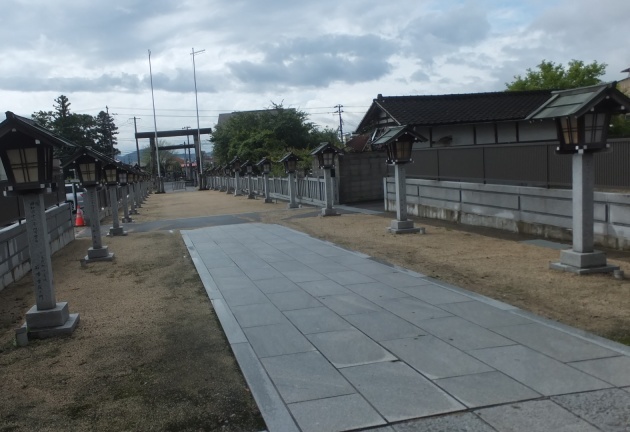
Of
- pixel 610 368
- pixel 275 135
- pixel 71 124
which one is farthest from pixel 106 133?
pixel 610 368

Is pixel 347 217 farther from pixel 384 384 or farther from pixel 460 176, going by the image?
pixel 384 384

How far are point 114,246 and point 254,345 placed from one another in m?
10.7

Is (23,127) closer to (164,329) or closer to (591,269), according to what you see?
(164,329)

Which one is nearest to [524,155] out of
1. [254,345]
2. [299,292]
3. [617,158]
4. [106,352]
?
[617,158]

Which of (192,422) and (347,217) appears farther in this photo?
(347,217)

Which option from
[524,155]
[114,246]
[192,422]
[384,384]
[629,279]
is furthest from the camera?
[114,246]

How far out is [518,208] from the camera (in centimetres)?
1393

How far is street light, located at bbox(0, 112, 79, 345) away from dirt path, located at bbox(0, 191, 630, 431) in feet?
0.94

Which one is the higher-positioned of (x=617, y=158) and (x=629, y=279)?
(x=617, y=158)

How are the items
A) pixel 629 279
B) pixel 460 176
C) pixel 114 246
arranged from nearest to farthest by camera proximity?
pixel 629 279 < pixel 114 246 < pixel 460 176

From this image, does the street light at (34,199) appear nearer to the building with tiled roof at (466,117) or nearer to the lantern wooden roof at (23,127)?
the lantern wooden roof at (23,127)

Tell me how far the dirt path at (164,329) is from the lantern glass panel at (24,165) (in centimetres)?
190

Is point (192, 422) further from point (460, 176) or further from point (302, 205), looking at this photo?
point (302, 205)

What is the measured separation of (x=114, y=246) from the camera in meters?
15.6
